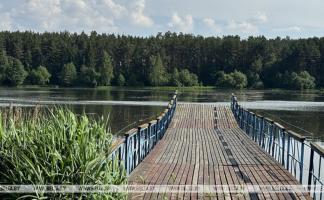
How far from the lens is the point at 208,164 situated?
412 inches

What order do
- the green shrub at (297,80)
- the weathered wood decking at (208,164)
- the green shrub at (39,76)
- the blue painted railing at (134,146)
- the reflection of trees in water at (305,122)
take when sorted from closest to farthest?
the blue painted railing at (134,146) < the weathered wood decking at (208,164) < the reflection of trees in water at (305,122) < the green shrub at (297,80) < the green shrub at (39,76)

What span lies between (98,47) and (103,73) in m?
13.0

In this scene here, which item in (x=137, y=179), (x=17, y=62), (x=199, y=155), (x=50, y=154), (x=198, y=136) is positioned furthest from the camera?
(x=17, y=62)

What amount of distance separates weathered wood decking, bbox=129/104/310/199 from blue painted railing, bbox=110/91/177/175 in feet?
0.87

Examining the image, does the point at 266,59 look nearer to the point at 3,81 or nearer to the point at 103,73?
the point at 103,73

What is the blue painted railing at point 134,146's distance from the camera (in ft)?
21.9

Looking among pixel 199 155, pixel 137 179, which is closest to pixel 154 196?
pixel 137 179

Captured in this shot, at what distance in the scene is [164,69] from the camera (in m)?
123

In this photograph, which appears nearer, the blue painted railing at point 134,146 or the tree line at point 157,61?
the blue painted railing at point 134,146

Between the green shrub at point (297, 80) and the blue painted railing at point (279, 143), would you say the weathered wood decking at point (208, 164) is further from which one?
the green shrub at point (297, 80)

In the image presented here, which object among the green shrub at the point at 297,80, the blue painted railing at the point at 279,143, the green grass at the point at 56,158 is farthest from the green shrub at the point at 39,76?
the green grass at the point at 56,158

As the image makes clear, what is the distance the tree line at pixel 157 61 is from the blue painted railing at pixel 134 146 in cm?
9942

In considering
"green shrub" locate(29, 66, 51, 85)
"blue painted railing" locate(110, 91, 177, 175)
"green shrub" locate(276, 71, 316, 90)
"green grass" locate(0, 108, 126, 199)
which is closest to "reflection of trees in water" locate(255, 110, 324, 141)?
"blue painted railing" locate(110, 91, 177, 175)

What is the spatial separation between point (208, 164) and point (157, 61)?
109 m
